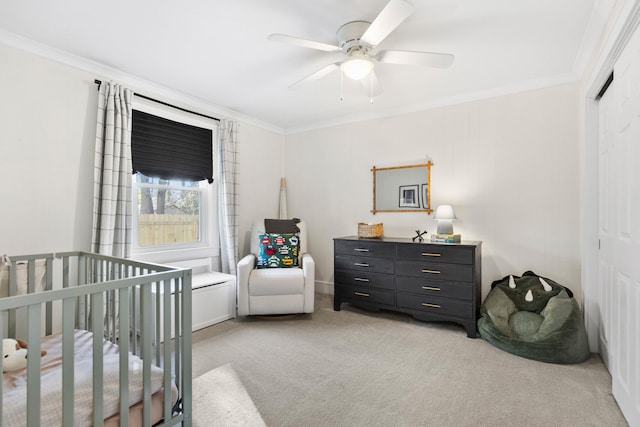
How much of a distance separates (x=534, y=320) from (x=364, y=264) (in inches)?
60.4

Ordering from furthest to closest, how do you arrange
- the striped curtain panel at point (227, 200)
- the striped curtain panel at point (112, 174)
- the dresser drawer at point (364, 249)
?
1. the striped curtain panel at point (227, 200)
2. the dresser drawer at point (364, 249)
3. the striped curtain panel at point (112, 174)

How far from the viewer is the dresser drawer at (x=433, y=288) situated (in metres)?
2.92

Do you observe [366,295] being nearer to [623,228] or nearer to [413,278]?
[413,278]

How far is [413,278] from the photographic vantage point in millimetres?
3168

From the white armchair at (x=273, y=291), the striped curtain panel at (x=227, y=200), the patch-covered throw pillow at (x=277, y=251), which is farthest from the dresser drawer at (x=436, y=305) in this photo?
the striped curtain panel at (x=227, y=200)

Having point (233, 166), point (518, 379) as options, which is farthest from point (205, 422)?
point (233, 166)

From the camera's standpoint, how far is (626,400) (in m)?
1.70

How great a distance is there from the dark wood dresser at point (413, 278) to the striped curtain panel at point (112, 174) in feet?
6.78

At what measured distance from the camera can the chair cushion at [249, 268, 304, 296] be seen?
322 cm

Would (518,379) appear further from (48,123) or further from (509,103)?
(48,123)

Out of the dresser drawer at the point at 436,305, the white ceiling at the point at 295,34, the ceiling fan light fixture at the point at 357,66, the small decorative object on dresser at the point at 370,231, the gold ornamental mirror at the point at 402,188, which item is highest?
the white ceiling at the point at 295,34

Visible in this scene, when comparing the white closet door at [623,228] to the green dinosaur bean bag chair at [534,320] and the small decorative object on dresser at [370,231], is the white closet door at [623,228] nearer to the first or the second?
the green dinosaur bean bag chair at [534,320]

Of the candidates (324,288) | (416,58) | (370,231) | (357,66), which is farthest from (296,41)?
(324,288)

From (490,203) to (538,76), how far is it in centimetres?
121
